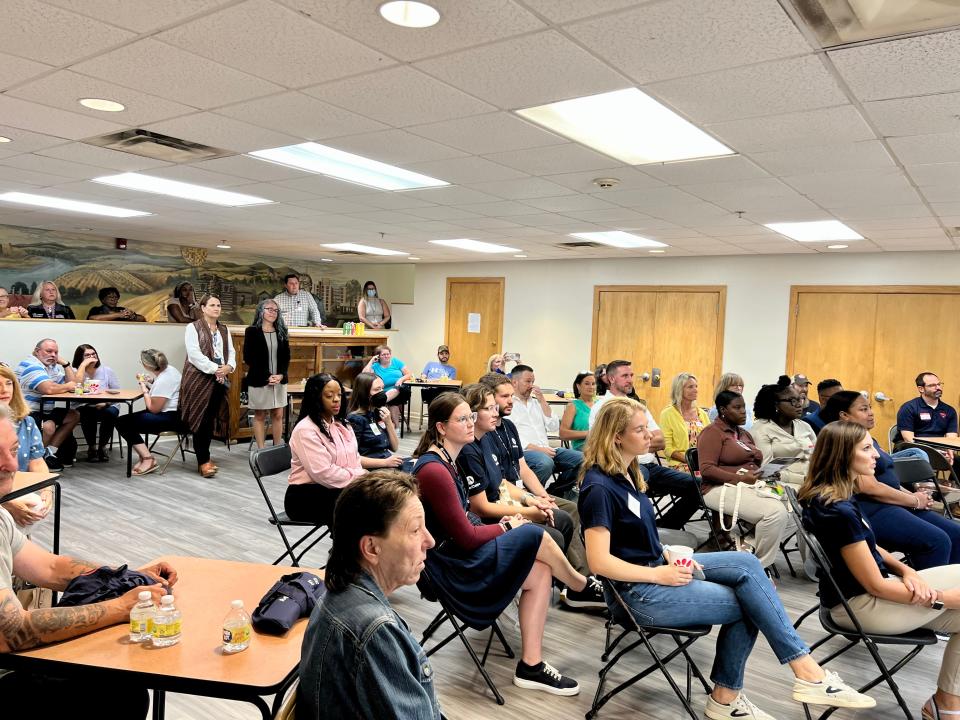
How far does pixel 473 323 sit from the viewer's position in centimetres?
1208

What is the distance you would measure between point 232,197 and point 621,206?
3376 millimetres

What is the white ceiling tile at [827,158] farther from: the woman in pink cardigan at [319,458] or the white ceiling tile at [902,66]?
the woman in pink cardigan at [319,458]

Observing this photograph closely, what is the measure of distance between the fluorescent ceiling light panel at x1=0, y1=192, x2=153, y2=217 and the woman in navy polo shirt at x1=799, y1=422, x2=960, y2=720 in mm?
6926

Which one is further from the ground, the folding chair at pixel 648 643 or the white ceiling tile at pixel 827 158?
the white ceiling tile at pixel 827 158

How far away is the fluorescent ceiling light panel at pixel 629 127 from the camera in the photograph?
3.37m

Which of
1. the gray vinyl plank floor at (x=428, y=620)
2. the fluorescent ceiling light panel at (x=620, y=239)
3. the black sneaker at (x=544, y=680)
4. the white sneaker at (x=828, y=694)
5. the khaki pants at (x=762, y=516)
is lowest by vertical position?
the gray vinyl plank floor at (x=428, y=620)

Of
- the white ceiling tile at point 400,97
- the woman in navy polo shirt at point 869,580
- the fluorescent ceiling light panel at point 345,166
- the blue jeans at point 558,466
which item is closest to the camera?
the woman in navy polo shirt at point 869,580

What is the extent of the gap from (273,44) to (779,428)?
14.4ft

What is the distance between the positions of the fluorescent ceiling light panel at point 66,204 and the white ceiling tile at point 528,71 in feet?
17.9

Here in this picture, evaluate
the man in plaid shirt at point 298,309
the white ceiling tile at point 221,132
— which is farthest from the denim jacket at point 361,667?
the man in plaid shirt at point 298,309

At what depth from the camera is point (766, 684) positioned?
10.7 ft

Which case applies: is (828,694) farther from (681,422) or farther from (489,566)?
(681,422)

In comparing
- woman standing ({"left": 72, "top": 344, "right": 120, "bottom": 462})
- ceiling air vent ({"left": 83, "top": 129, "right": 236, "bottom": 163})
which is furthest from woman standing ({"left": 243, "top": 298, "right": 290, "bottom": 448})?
ceiling air vent ({"left": 83, "top": 129, "right": 236, "bottom": 163})

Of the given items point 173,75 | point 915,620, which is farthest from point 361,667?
point 173,75
